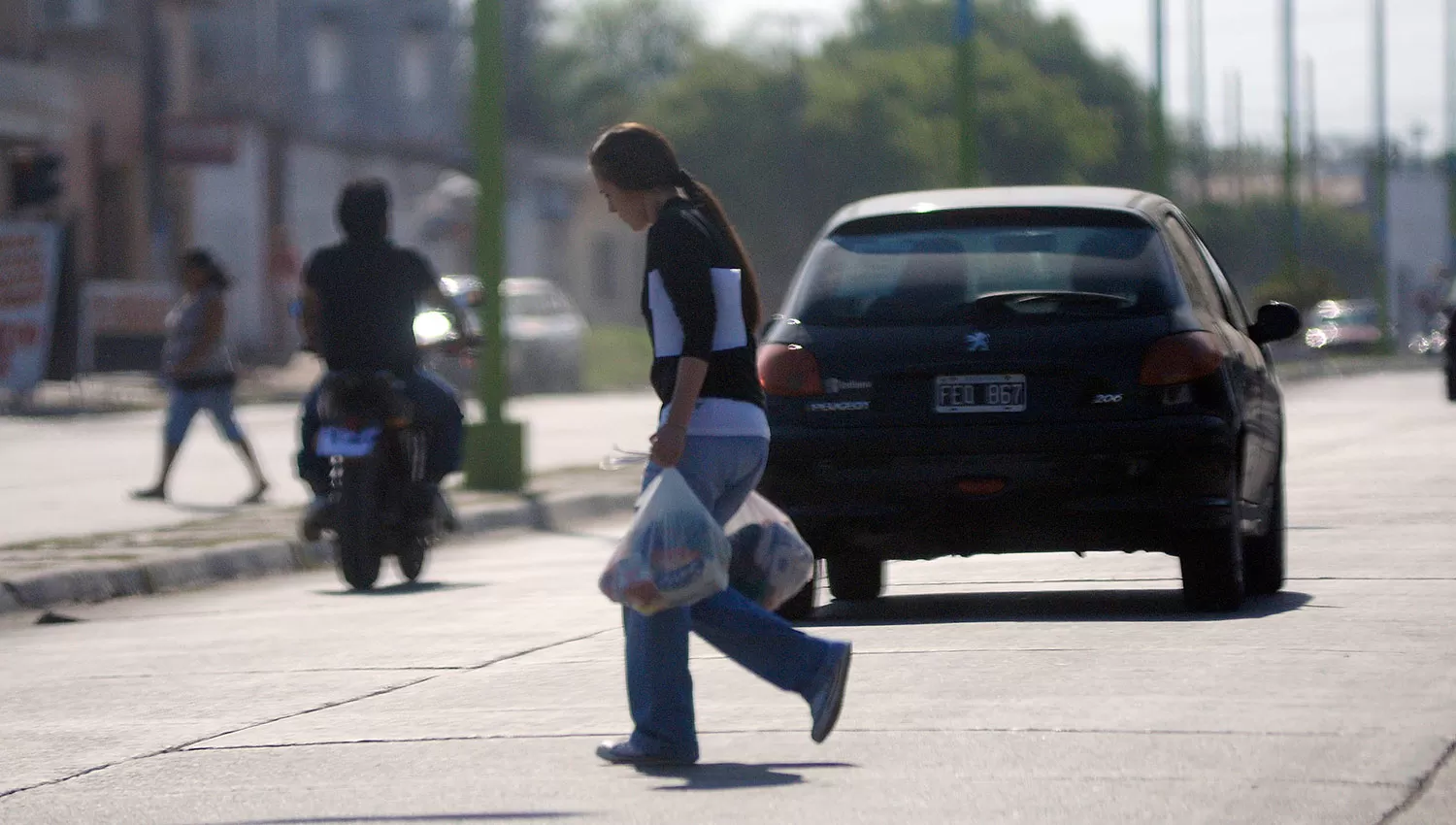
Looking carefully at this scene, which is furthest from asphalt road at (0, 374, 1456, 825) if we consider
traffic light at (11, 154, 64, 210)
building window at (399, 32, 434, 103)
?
building window at (399, 32, 434, 103)

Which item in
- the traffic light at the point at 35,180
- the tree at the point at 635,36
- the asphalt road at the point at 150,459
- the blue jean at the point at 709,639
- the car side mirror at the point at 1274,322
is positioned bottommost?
the asphalt road at the point at 150,459

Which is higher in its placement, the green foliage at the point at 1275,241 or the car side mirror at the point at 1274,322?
the car side mirror at the point at 1274,322

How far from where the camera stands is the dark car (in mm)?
9438

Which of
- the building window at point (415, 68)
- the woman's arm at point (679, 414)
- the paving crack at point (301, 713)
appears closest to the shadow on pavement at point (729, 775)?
the woman's arm at point (679, 414)

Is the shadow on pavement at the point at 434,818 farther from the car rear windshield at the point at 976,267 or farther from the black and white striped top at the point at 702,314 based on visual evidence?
the car rear windshield at the point at 976,267

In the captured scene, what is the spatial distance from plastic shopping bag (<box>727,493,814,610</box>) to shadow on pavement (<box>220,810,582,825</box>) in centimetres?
97

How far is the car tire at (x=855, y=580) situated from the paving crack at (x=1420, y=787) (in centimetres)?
414

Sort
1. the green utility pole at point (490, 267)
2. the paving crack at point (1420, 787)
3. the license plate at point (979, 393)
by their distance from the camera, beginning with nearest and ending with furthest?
the paving crack at point (1420, 787) → the license plate at point (979, 393) → the green utility pole at point (490, 267)

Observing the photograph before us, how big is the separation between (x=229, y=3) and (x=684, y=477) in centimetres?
5240

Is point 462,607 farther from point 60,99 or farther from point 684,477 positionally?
point 60,99

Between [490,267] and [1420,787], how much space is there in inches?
497

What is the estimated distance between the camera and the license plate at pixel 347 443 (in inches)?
489

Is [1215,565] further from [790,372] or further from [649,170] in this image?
[649,170]

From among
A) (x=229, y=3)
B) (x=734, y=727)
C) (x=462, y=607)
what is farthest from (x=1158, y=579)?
(x=229, y=3)
